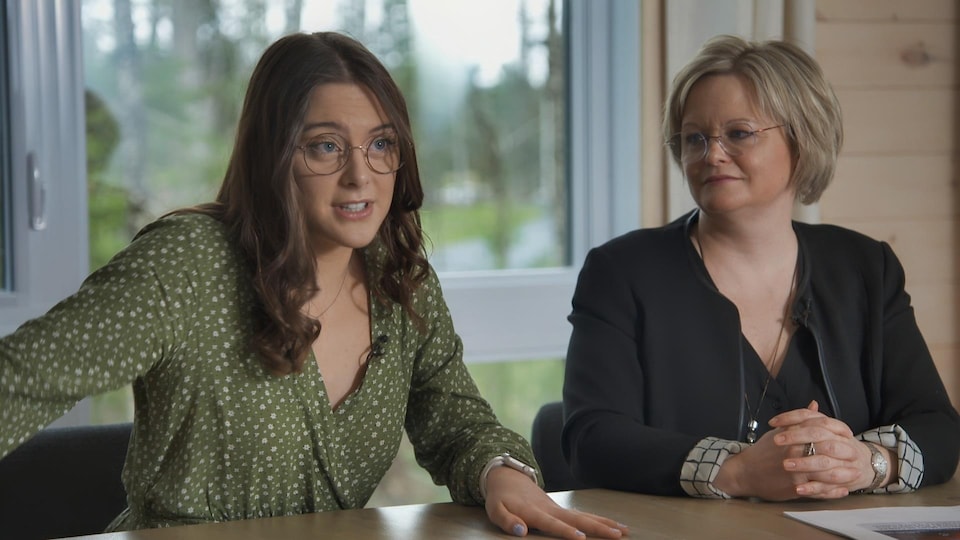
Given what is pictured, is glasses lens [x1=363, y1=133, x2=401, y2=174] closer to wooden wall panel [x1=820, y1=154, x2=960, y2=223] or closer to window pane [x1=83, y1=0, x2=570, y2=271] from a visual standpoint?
window pane [x1=83, y1=0, x2=570, y2=271]

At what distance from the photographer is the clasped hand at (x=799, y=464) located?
1672mm

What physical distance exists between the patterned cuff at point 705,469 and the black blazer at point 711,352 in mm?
179

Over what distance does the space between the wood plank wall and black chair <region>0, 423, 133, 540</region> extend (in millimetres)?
1915

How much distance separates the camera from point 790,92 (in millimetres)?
2092

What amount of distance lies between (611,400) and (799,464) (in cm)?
42

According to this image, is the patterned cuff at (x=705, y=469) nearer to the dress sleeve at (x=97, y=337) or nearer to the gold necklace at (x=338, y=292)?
the gold necklace at (x=338, y=292)

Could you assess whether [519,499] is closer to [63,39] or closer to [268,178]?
[268,178]

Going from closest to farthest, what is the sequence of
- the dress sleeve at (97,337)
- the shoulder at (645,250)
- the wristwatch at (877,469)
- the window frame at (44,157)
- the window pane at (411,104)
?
the dress sleeve at (97,337)
the wristwatch at (877,469)
the shoulder at (645,250)
the window frame at (44,157)
the window pane at (411,104)

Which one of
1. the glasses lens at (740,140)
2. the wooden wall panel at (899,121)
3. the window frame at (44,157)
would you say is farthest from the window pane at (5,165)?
the wooden wall panel at (899,121)

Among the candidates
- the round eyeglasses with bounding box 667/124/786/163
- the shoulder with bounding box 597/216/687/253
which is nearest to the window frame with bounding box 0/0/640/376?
the shoulder with bounding box 597/216/687/253

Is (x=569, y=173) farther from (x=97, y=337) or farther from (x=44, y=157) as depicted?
(x=97, y=337)

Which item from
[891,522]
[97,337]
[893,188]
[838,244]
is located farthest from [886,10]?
[97,337]

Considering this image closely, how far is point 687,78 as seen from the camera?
2158 millimetres

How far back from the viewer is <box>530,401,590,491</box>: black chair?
2301 millimetres
